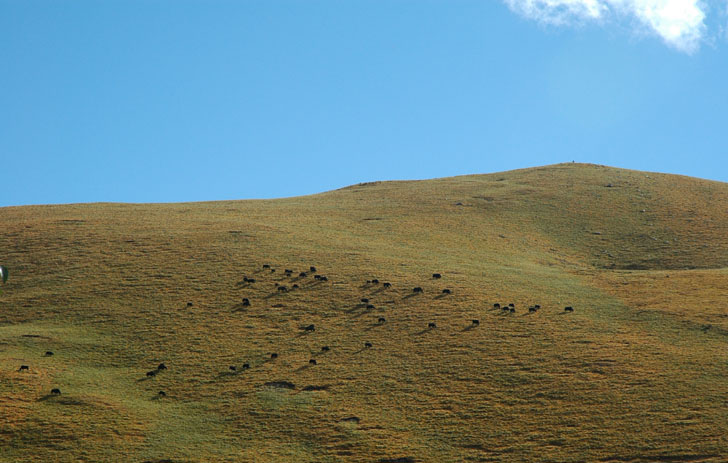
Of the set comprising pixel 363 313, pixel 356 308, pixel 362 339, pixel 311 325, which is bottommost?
pixel 362 339

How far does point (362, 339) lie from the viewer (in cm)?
4219

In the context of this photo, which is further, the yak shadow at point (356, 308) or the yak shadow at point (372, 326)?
the yak shadow at point (356, 308)

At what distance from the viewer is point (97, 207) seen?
252 ft

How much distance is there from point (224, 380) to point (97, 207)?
147 ft

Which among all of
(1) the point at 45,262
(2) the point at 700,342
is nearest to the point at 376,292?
(2) the point at 700,342

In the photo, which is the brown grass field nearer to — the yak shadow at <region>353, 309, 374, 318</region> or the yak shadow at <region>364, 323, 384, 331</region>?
the yak shadow at <region>353, 309, 374, 318</region>

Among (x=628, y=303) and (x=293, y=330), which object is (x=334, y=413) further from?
(x=628, y=303)

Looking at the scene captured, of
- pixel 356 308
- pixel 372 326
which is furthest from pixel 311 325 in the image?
pixel 356 308

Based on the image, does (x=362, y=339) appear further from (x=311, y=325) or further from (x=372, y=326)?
(x=311, y=325)

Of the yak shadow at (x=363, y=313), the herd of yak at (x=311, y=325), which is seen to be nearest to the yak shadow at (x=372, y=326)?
the herd of yak at (x=311, y=325)

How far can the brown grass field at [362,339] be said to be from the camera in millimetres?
31688

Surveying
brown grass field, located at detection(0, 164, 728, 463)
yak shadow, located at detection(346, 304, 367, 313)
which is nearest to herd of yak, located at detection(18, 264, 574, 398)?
yak shadow, located at detection(346, 304, 367, 313)

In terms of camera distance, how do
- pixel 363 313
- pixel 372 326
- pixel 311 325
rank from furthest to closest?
pixel 363 313
pixel 372 326
pixel 311 325

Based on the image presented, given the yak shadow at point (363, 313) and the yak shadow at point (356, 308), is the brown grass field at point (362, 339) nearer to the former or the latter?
the yak shadow at point (363, 313)
